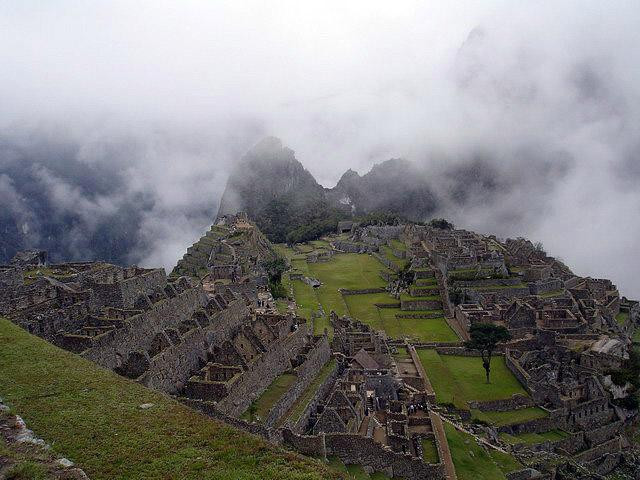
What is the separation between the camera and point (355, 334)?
32281 mm

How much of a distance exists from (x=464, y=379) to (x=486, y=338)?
11.2ft

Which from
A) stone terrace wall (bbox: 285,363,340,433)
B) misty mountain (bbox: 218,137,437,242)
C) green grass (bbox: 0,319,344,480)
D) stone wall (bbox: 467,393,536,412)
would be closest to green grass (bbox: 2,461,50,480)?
green grass (bbox: 0,319,344,480)

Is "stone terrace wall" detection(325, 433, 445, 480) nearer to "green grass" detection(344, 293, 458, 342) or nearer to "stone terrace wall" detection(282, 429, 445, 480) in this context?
"stone terrace wall" detection(282, 429, 445, 480)

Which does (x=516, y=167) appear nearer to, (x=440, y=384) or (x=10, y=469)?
(x=440, y=384)

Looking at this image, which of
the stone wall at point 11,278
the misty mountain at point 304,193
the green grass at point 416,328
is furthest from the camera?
the misty mountain at point 304,193

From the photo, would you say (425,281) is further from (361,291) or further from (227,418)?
(227,418)

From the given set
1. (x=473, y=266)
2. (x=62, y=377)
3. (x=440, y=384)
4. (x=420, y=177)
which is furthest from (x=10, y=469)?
(x=420, y=177)

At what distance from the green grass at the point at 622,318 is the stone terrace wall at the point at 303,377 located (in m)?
33.1

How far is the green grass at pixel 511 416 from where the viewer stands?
29.1 meters

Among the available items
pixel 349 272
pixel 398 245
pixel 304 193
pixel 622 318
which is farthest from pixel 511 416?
pixel 304 193

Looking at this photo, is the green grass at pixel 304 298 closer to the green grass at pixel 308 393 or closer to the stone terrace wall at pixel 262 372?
the green grass at pixel 308 393

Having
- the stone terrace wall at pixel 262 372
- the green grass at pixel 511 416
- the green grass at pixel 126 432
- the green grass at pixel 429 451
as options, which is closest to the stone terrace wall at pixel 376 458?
the green grass at pixel 429 451

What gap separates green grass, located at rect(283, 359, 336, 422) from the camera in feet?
68.1

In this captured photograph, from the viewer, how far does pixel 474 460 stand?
22.9 meters
